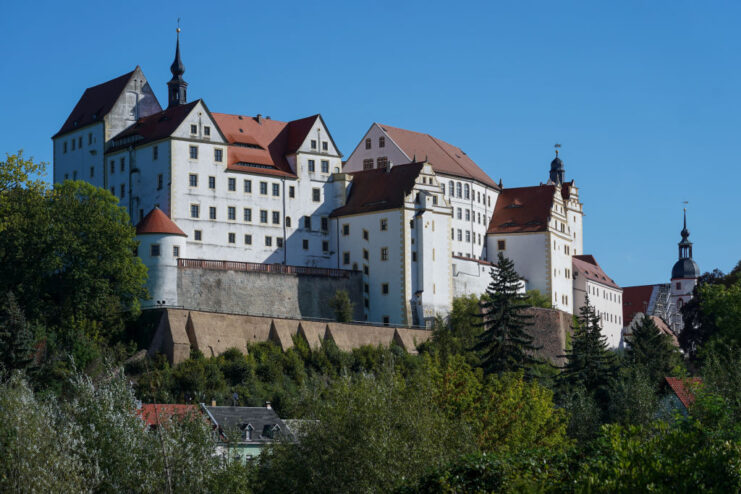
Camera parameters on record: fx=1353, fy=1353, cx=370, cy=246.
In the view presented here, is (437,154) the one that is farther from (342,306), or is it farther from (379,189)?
(342,306)

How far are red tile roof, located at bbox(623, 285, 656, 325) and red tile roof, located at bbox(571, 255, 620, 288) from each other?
114ft

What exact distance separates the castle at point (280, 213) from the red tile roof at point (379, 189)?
0.48 feet

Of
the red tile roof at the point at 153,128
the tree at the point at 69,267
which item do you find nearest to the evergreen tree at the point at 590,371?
the tree at the point at 69,267

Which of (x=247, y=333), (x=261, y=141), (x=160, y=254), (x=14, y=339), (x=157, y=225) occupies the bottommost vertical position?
(x=14, y=339)

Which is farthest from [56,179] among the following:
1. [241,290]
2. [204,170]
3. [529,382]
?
[529,382]

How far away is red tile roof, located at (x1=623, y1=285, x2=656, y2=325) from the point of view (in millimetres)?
158363

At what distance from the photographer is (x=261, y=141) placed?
97.9 metres

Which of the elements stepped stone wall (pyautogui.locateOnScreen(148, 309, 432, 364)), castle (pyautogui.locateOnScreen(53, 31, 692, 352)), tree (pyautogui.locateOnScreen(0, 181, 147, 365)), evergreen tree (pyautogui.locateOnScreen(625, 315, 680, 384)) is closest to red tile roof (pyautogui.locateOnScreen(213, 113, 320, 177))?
castle (pyautogui.locateOnScreen(53, 31, 692, 352))

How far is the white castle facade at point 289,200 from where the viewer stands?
3568 inches

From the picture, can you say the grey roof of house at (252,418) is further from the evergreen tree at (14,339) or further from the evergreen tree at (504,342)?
the evergreen tree at (504,342)

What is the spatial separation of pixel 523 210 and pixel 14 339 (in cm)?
4930

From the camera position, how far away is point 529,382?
71.9 meters

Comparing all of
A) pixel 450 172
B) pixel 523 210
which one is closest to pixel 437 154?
pixel 450 172

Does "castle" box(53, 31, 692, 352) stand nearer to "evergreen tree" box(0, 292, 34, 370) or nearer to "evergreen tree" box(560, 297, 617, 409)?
"evergreen tree" box(0, 292, 34, 370)
